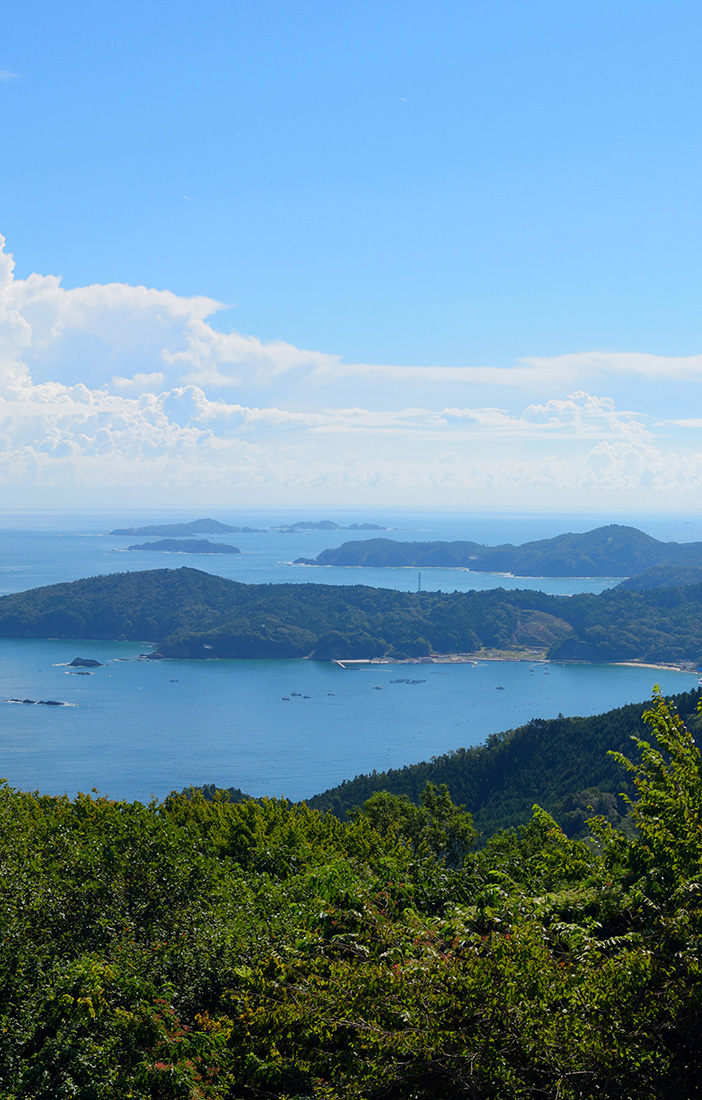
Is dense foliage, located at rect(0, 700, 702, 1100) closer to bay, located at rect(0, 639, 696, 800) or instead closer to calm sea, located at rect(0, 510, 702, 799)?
bay, located at rect(0, 639, 696, 800)

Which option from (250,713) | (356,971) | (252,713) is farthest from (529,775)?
(356,971)

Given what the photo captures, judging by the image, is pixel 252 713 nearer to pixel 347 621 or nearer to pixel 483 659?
pixel 347 621

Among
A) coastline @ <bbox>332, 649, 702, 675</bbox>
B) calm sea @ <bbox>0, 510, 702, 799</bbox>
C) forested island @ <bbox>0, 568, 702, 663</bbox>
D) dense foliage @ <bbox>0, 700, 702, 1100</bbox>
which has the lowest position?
calm sea @ <bbox>0, 510, 702, 799</bbox>

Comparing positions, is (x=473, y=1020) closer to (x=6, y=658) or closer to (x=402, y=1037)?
(x=402, y=1037)

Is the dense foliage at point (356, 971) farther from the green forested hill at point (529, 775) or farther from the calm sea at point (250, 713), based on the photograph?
the calm sea at point (250, 713)

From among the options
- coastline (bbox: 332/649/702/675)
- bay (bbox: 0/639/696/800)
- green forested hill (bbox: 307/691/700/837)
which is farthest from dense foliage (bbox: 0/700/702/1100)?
coastline (bbox: 332/649/702/675)

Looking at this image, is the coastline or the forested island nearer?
the coastline

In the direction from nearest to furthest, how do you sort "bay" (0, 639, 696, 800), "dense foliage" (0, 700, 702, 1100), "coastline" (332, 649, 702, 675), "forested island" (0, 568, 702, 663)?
"dense foliage" (0, 700, 702, 1100) → "bay" (0, 639, 696, 800) → "coastline" (332, 649, 702, 675) → "forested island" (0, 568, 702, 663)
